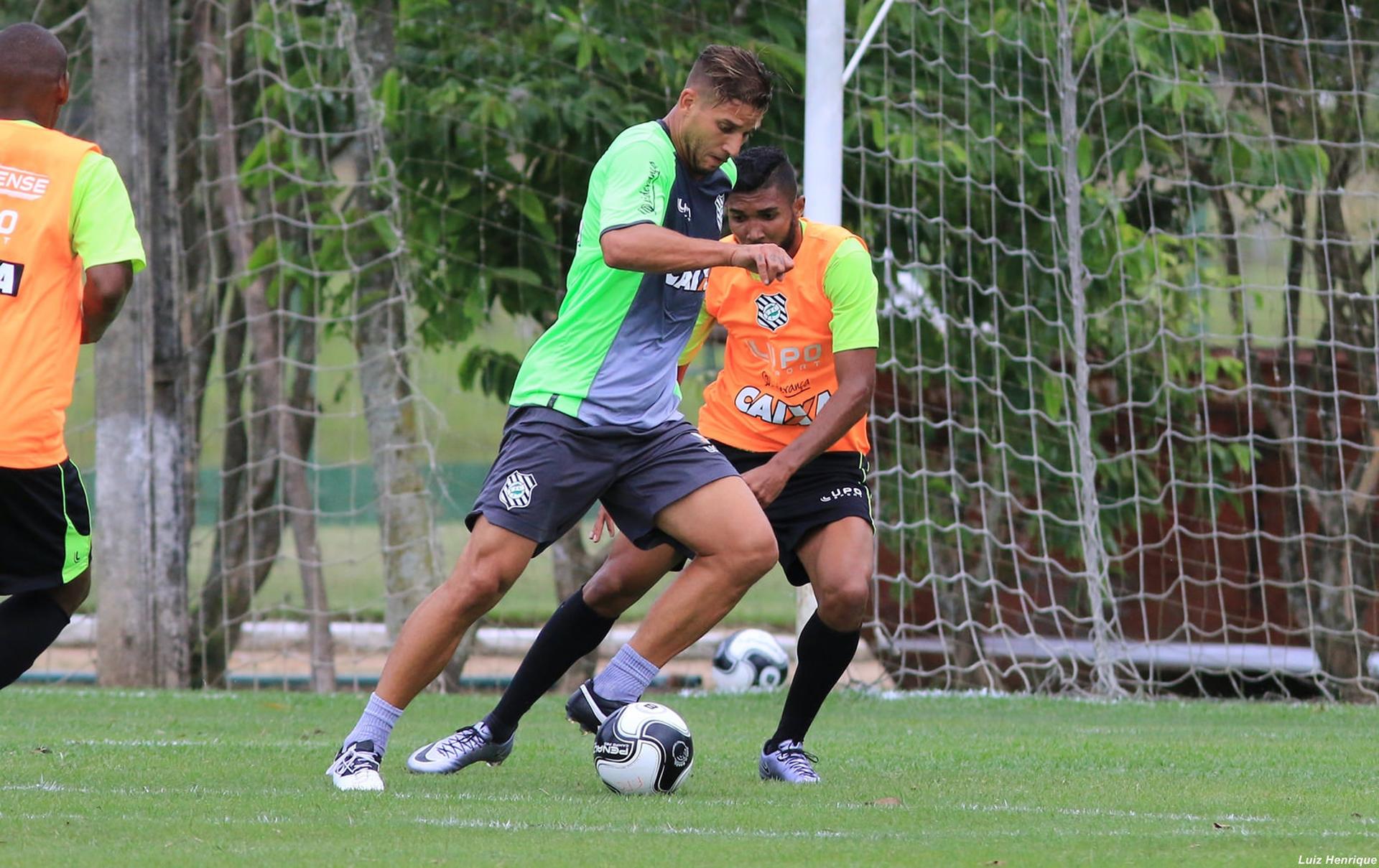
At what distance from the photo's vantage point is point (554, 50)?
9664 mm

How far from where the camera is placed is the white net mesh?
9469 mm

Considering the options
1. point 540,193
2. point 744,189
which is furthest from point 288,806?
point 540,193

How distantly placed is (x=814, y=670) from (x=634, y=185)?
1.66 meters

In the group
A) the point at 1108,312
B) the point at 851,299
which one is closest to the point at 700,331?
the point at 851,299

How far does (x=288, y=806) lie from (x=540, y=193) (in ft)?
20.3

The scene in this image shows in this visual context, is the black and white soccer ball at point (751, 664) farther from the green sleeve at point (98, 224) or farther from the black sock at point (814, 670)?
the green sleeve at point (98, 224)

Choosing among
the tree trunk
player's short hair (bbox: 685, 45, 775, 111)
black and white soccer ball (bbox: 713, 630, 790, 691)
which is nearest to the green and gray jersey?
player's short hair (bbox: 685, 45, 775, 111)

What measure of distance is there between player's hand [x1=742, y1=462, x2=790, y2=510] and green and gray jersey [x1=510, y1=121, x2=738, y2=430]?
38 centimetres

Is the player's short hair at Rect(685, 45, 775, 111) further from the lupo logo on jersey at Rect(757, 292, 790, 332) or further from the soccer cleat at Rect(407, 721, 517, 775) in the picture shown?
the soccer cleat at Rect(407, 721, 517, 775)

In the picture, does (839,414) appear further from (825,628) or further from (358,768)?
(358,768)

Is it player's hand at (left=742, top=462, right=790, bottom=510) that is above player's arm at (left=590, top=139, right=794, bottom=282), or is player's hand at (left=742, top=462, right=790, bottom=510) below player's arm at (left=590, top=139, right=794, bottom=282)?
below

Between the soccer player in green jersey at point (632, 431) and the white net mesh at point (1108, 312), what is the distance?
445 cm

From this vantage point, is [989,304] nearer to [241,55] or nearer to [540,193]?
[540,193]

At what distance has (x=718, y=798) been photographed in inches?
181
